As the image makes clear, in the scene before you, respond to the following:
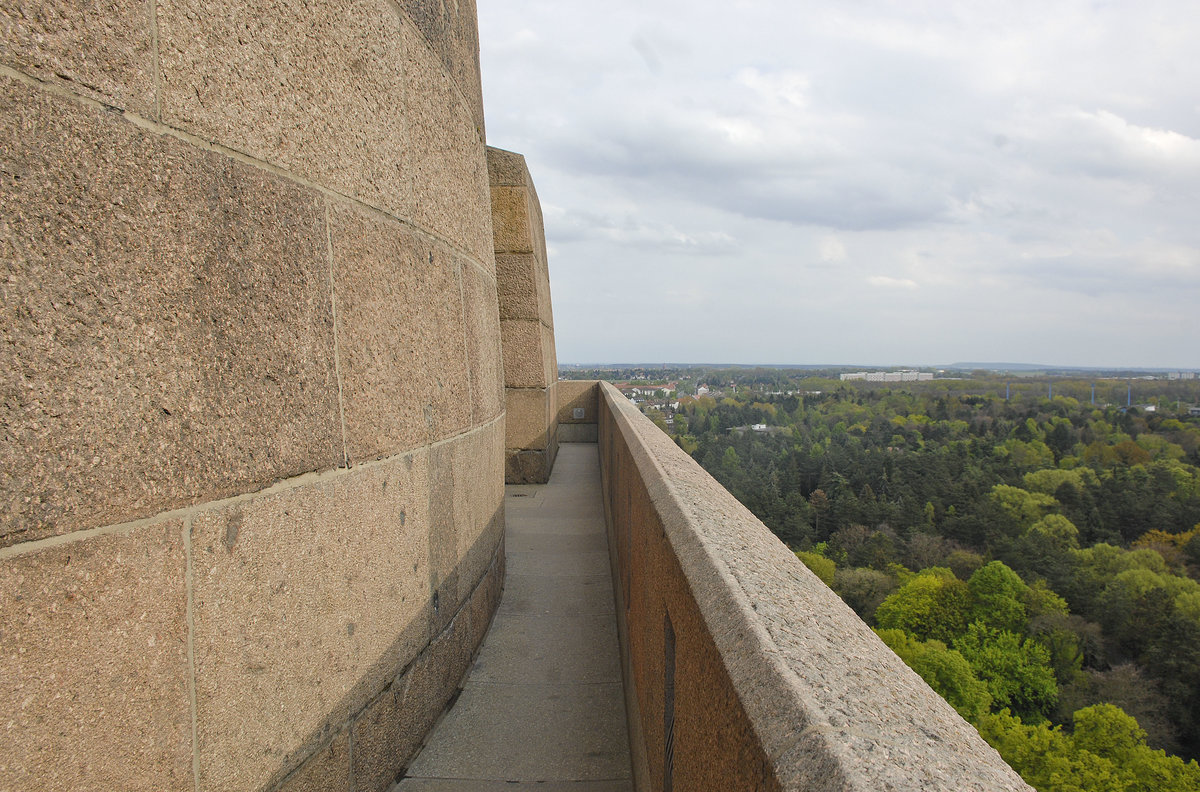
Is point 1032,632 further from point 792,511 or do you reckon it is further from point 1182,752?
point 792,511

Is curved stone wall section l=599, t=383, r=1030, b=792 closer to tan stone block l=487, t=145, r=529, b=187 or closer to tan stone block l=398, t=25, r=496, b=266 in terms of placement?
tan stone block l=398, t=25, r=496, b=266

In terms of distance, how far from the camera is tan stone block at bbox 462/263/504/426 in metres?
3.46

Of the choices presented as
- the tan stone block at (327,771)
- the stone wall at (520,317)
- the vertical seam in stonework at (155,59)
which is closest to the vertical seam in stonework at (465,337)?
the tan stone block at (327,771)

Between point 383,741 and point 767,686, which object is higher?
point 767,686

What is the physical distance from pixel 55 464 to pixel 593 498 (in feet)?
21.5

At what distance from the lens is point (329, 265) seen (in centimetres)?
208

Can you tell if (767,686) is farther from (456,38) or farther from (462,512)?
(456,38)

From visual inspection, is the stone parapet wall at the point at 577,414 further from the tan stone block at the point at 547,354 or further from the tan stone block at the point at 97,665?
the tan stone block at the point at 97,665

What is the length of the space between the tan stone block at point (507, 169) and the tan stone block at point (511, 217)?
6 centimetres

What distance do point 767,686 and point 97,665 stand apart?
50.9 inches

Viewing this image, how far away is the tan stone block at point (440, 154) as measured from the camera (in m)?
2.75

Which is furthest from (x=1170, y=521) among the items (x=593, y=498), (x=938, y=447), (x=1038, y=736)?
(x=593, y=498)

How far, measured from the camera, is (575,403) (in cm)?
1233

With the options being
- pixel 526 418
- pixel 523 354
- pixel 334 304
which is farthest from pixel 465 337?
pixel 526 418
